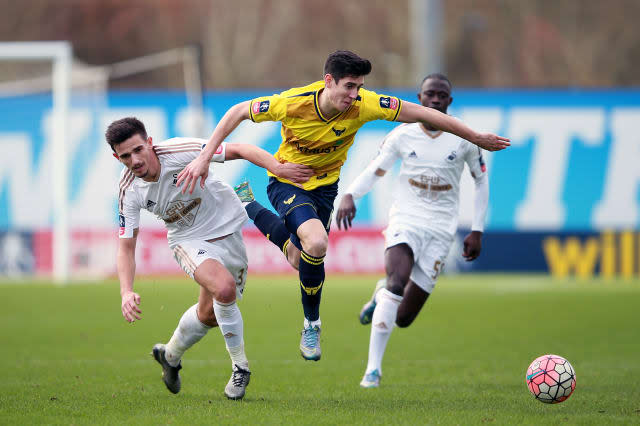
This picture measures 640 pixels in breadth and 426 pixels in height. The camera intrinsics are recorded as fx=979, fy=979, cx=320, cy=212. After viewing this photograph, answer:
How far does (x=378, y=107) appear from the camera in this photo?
23.5 ft

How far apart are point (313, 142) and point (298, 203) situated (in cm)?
48

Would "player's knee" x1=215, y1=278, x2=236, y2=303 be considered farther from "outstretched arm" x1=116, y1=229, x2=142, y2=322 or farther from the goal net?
the goal net

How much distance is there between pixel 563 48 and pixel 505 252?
14.9 metres

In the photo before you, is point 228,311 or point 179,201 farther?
point 179,201

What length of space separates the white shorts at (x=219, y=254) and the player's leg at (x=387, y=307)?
1251 millimetres

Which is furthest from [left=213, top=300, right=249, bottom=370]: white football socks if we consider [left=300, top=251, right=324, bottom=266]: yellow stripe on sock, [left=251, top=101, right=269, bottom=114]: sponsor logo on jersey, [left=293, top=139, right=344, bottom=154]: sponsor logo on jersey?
[left=251, top=101, right=269, bottom=114]: sponsor logo on jersey

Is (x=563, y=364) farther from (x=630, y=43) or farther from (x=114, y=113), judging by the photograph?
(x=630, y=43)

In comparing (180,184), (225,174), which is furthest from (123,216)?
(225,174)

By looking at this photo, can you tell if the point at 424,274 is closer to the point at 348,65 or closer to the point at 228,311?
the point at 228,311

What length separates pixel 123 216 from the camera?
23.2 feet

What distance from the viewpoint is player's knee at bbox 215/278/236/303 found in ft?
23.0

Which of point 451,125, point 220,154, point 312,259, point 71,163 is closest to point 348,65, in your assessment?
point 451,125

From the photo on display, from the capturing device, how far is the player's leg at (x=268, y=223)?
25.8ft

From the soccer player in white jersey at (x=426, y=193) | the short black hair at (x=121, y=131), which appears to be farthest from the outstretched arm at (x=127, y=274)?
the soccer player in white jersey at (x=426, y=193)
